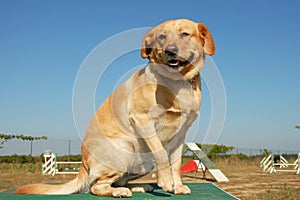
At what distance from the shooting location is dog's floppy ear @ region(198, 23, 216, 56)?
143 inches

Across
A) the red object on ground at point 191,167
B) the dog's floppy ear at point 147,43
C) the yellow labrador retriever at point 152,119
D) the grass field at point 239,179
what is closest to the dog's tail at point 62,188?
the yellow labrador retriever at point 152,119

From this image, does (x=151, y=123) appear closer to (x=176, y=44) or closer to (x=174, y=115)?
(x=174, y=115)

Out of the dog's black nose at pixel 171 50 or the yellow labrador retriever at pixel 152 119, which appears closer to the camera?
the dog's black nose at pixel 171 50

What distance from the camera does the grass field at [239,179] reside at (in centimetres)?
1086

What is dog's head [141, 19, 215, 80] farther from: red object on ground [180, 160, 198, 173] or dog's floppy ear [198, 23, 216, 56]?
red object on ground [180, 160, 198, 173]

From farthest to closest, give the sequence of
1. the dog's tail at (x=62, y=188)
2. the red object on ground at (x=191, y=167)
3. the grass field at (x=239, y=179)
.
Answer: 1. the red object on ground at (x=191, y=167)
2. the grass field at (x=239, y=179)
3. the dog's tail at (x=62, y=188)

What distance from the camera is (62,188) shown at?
3902mm

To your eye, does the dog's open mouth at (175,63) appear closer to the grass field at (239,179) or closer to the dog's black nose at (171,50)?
the dog's black nose at (171,50)

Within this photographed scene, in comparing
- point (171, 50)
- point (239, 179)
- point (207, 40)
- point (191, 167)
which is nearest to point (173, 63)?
point (171, 50)

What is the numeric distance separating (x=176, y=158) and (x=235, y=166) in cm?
2147

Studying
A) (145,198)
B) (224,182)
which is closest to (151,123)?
(145,198)

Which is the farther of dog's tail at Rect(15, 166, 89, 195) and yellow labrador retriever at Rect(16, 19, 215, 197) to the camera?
dog's tail at Rect(15, 166, 89, 195)

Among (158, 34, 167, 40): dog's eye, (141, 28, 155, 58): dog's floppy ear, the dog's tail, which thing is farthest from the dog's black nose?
the dog's tail

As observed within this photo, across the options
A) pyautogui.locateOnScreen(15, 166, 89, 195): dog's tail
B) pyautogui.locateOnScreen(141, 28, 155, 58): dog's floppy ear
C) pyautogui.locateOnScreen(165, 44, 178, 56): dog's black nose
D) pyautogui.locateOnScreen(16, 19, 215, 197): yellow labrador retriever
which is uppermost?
pyautogui.locateOnScreen(141, 28, 155, 58): dog's floppy ear
